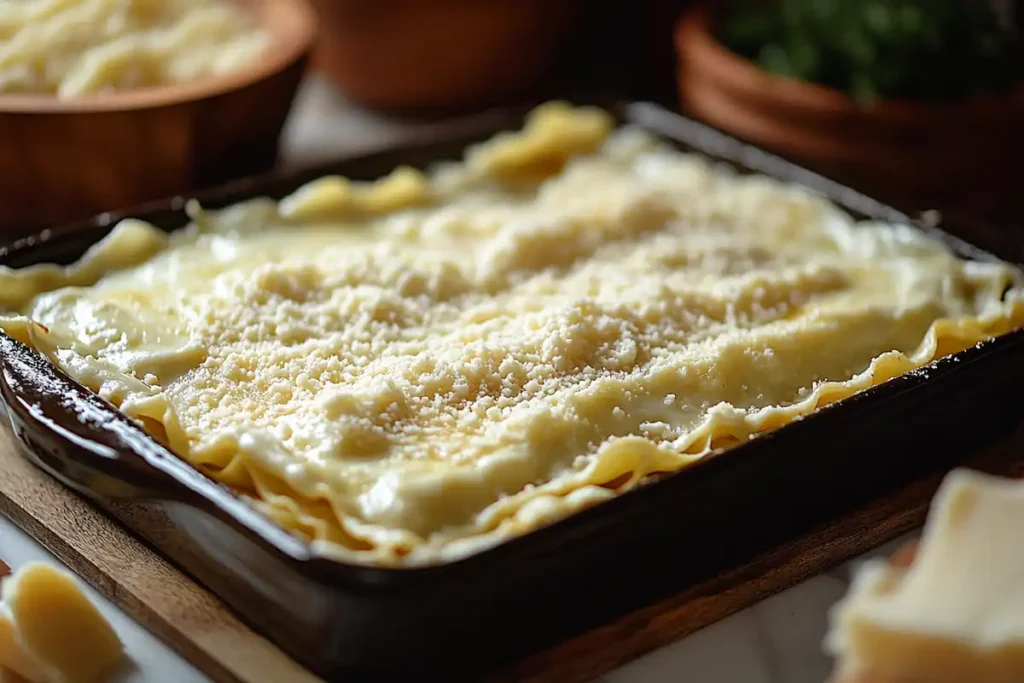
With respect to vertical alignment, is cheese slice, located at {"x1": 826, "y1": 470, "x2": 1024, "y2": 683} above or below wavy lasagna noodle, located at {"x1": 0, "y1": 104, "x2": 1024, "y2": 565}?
above

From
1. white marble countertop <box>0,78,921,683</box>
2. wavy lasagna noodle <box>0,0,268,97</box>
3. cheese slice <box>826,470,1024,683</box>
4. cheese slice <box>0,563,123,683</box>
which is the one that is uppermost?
wavy lasagna noodle <box>0,0,268,97</box>

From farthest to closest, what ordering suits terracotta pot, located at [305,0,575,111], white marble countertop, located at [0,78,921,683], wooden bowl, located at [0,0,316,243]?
1. terracotta pot, located at [305,0,575,111]
2. wooden bowl, located at [0,0,316,243]
3. white marble countertop, located at [0,78,921,683]

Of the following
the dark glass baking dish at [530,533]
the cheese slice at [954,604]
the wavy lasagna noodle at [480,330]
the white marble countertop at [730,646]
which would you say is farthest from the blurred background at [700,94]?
the cheese slice at [954,604]

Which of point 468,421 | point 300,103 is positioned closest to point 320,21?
point 300,103

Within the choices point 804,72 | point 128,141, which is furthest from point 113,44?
point 804,72

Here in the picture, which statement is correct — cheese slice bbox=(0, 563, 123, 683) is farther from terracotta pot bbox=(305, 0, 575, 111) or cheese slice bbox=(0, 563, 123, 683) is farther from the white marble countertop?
terracotta pot bbox=(305, 0, 575, 111)

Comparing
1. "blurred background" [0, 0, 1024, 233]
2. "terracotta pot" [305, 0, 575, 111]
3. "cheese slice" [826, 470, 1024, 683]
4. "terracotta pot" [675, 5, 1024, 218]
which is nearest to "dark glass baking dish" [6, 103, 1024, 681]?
"cheese slice" [826, 470, 1024, 683]

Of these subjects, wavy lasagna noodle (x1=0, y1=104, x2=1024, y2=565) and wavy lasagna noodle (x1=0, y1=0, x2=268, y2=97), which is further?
wavy lasagna noodle (x1=0, y1=0, x2=268, y2=97)

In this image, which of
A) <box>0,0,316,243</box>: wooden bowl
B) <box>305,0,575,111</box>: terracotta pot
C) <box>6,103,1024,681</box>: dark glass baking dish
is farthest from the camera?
<box>305,0,575,111</box>: terracotta pot
